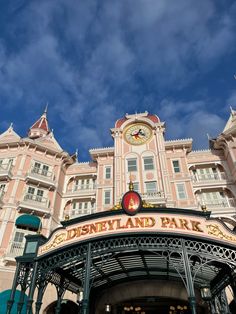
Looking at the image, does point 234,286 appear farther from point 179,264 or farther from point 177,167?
point 177,167

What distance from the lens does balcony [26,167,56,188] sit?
28.4 metres

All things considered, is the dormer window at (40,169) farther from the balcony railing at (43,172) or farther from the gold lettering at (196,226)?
the gold lettering at (196,226)

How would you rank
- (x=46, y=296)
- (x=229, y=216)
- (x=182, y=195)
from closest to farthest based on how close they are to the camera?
(x=46, y=296) → (x=229, y=216) → (x=182, y=195)

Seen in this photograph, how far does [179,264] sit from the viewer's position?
13.4 meters

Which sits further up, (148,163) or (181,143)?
(181,143)

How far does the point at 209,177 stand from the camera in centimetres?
2975

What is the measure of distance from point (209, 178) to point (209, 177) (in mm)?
196

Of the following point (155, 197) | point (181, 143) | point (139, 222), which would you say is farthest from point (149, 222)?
point (181, 143)

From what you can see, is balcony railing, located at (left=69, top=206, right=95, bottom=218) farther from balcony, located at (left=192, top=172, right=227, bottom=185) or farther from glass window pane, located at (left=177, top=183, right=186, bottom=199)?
balcony, located at (left=192, top=172, right=227, bottom=185)

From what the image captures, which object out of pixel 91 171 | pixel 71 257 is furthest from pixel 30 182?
pixel 71 257

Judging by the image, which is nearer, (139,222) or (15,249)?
(139,222)

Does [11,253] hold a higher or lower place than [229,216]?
lower

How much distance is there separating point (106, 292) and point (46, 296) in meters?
6.44

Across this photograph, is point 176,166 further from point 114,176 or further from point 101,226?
point 101,226
